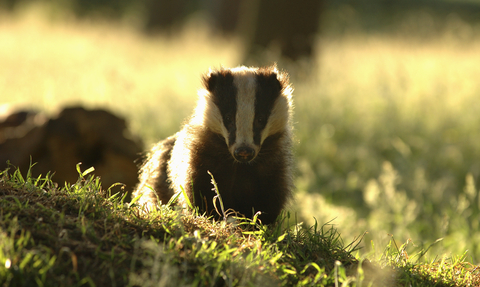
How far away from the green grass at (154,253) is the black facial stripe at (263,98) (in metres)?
0.77

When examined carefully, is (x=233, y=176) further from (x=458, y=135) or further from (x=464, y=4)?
(x=464, y=4)

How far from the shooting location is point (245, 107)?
11.0ft

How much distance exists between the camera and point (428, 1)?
2734 centimetres

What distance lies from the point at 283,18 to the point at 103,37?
7.15 m

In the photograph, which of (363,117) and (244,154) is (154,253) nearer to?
(244,154)

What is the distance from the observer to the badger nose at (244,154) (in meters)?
3.12

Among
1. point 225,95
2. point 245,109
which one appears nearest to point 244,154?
point 245,109

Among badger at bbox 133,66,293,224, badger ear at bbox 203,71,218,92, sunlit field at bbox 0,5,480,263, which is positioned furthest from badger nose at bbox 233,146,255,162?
sunlit field at bbox 0,5,480,263

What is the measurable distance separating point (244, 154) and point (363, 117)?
4.57 metres

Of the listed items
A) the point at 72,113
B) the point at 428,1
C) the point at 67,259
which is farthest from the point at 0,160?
the point at 428,1

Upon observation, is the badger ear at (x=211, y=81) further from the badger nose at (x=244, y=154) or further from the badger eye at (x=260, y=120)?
the badger nose at (x=244, y=154)

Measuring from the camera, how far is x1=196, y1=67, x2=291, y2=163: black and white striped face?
128 inches

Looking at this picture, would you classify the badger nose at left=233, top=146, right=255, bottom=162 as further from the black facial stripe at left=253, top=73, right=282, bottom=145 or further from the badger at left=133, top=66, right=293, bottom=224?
the black facial stripe at left=253, top=73, right=282, bottom=145

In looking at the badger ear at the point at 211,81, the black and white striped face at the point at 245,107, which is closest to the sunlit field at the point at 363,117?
the black and white striped face at the point at 245,107
